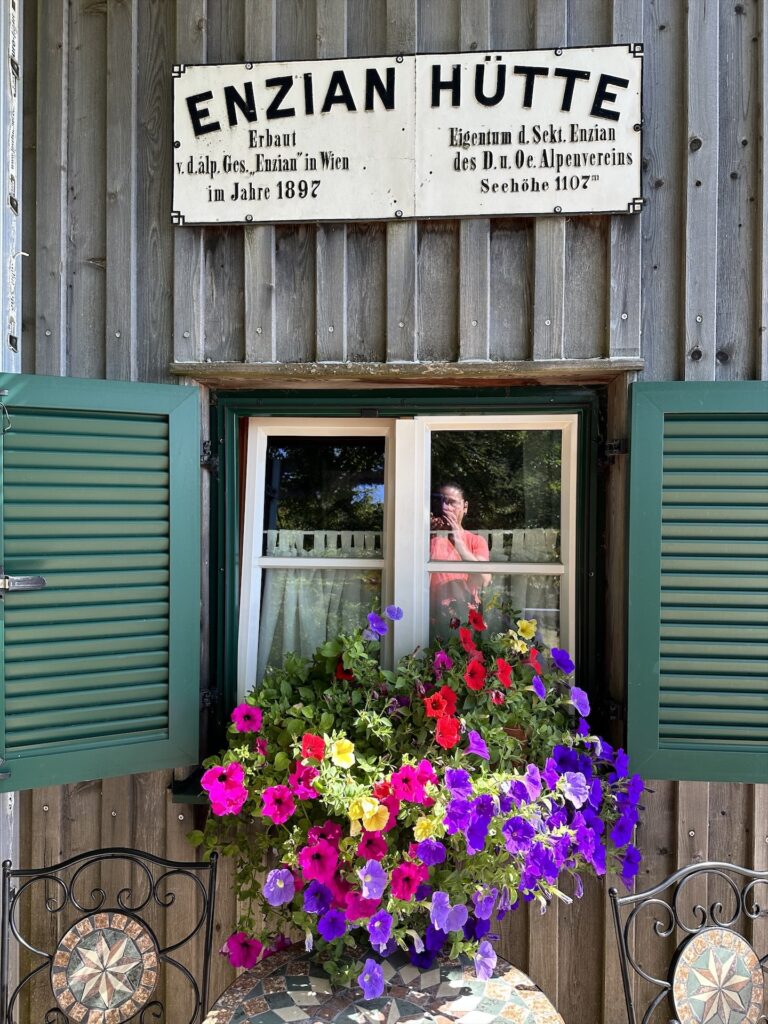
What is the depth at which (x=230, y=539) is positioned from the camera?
2.56 metres

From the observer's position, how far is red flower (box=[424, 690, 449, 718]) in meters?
2.03

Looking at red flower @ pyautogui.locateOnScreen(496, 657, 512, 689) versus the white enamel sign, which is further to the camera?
the white enamel sign

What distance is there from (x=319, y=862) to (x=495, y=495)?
127 centimetres

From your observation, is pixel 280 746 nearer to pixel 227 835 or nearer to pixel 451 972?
pixel 227 835

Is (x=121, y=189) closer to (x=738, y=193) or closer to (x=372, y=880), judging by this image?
(x=738, y=193)

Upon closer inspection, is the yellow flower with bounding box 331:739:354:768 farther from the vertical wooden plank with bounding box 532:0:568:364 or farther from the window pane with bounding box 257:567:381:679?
the vertical wooden plank with bounding box 532:0:568:364

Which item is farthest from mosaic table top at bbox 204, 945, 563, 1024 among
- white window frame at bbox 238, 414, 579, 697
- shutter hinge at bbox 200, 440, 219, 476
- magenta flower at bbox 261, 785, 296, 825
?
shutter hinge at bbox 200, 440, 219, 476

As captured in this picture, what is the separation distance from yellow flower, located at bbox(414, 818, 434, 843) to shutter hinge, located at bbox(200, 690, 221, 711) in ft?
3.13

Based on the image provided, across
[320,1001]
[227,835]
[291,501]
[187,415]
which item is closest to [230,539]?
[291,501]

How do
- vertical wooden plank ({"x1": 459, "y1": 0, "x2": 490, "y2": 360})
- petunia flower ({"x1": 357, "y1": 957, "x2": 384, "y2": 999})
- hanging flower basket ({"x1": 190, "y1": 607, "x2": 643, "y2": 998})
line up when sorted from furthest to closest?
vertical wooden plank ({"x1": 459, "y1": 0, "x2": 490, "y2": 360}) → hanging flower basket ({"x1": 190, "y1": 607, "x2": 643, "y2": 998}) → petunia flower ({"x1": 357, "y1": 957, "x2": 384, "y2": 999})

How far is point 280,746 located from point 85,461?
1.01 m

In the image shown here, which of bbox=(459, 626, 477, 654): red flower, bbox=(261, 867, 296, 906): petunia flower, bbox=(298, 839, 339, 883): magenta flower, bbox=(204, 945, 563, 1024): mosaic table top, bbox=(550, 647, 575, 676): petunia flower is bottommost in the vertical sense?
bbox=(204, 945, 563, 1024): mosaic table top

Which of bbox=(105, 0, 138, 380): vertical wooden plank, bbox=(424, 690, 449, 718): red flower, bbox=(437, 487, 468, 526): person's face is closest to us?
bbox=(424, 690, 449, 718): red flower

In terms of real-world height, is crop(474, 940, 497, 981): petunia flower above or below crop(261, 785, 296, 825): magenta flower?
below
